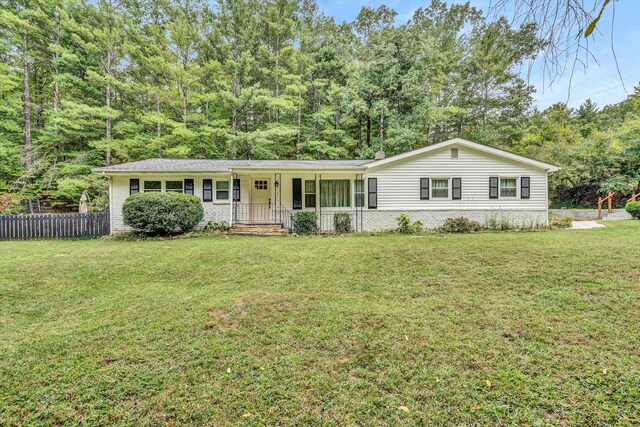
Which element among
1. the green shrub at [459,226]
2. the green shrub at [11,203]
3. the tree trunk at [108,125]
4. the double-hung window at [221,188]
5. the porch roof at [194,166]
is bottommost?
the green shrub at [459,226]

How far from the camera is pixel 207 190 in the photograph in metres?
13.1

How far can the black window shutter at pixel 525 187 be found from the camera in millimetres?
12945

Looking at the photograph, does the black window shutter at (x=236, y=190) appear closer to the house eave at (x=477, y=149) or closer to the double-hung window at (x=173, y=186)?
the double-hung window at (x=173, y=186)

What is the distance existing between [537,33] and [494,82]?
2788 cm

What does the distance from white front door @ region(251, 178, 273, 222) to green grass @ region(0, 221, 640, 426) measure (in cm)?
724

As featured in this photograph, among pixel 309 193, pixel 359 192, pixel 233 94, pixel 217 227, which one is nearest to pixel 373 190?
pixel 359 192

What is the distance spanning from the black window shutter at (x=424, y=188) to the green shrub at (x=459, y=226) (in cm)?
163

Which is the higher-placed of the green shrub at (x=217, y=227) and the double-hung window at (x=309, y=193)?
the double-hung window at (x=309, y=193)

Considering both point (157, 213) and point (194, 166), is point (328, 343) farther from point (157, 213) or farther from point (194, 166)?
point (194, 166)

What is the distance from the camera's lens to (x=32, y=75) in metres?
19.9

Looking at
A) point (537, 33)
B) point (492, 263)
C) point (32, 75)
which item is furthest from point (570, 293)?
point (32, 75)

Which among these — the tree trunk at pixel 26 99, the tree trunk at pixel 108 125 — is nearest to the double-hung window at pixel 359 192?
the tree trunk at pixel 108 125

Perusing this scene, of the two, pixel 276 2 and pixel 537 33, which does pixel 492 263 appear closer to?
pixel 537 33

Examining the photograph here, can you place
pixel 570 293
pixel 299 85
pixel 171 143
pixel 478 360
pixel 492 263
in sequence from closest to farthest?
pixel 478 360
pixel 570 293
pixel 492 263
pixel 171 143
pixel 299 85
